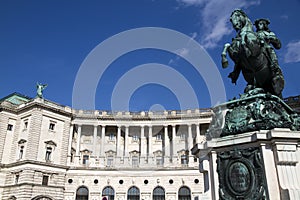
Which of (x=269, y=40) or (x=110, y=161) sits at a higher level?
(x=110, y=161)

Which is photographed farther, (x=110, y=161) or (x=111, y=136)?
(x=111, y=136)

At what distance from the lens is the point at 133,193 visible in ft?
169

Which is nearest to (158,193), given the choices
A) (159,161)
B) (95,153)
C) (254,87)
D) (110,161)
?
(159,161)

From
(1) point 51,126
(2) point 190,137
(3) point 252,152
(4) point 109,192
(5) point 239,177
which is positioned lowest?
(5) point 239,177

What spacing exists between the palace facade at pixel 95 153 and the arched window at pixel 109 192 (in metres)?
0.17

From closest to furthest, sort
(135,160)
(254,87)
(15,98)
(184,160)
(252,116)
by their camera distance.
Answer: (252,116) < (254,87) < (184,160) < (135,160) < (15,98)

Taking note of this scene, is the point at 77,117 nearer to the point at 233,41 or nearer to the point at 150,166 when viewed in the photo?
the point at 150,166

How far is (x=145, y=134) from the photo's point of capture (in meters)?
59.9

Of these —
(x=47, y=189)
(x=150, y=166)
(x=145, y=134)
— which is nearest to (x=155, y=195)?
(x=150, y=166)

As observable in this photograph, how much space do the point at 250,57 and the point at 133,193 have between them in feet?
152

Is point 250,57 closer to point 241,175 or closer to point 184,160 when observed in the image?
point 241,175

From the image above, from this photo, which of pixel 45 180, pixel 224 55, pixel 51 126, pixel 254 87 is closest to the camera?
pixel 254 87

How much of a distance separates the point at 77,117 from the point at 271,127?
51.3 m

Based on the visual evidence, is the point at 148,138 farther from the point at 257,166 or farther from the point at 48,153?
the point at 257,166
